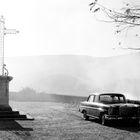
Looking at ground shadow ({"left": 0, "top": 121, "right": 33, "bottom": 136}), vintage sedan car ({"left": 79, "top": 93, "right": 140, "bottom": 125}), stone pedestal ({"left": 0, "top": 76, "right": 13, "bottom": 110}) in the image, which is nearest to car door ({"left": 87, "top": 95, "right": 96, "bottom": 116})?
vintage sedan car ({"left": 79, "top": 93, "right": 140, "bottom": 125})

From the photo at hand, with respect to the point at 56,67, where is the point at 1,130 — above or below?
below

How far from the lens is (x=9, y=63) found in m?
158

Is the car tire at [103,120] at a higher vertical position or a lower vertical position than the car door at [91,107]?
lower

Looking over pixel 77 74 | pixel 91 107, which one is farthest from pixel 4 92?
pixel 77 74

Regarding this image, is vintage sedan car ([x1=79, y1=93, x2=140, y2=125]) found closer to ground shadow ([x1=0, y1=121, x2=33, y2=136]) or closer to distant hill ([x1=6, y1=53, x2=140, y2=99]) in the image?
ground shadow ([x1=0, y1=121, x2=33, y2=136])

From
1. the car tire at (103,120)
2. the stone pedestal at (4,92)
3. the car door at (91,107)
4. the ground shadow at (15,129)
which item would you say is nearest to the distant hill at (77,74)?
the car door at (91,107)

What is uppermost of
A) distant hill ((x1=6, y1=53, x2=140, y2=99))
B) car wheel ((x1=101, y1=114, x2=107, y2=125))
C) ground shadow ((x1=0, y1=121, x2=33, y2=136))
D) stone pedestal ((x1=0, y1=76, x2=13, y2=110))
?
distant hill ((x1=6, y1=53, x2=140, y2=99))

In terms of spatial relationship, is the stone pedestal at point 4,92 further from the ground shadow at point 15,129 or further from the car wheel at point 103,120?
the car wheel at point 103,120

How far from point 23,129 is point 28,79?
12799 centimetres

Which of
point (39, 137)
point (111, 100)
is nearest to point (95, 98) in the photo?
point (111, 100)

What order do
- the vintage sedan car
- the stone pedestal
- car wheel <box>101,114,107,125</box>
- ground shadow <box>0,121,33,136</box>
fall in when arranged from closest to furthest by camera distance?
ground shadow <box>0,121,33,136</box> → the vintage sedan car → car wheel <box>101,114,107,125</box> → the stone pedestal

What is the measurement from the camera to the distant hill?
12375cm

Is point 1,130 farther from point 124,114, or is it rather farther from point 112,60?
point 112,60

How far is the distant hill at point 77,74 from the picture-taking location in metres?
124
